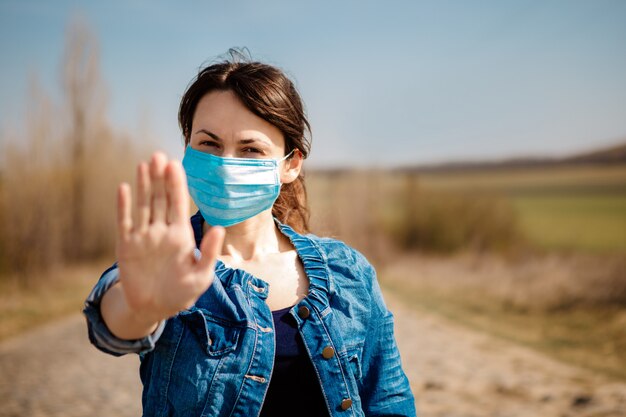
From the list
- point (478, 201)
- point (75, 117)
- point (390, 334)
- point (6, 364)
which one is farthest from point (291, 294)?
point (478, 201)

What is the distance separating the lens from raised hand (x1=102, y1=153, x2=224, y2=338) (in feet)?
4.36

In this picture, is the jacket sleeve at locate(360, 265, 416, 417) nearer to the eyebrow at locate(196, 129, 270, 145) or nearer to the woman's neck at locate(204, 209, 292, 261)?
the woman's neck at locate(204, 209, 292, 261)

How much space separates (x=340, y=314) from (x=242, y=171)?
666mm

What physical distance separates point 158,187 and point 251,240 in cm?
81

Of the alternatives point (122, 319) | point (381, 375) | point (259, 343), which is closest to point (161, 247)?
point (122, 319)

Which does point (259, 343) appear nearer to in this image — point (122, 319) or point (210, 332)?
point (210, 332)

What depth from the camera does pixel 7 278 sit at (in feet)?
45.8

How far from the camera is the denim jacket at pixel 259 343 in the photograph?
1.68 m

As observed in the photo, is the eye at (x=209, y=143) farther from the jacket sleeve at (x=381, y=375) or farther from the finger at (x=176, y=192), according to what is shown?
the jacket sleeve at (x=381, y=375)

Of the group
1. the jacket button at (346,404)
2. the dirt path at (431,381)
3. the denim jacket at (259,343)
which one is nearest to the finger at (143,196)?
the denim jacket at (259,343)

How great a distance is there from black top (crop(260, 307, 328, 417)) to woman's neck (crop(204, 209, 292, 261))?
0.32 m

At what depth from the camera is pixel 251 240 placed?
2.12 metres

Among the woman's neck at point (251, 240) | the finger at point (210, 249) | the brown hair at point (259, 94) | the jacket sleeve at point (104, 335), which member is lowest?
the jacket sleeve at point (104, 335)

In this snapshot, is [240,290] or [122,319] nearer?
[122,319]
